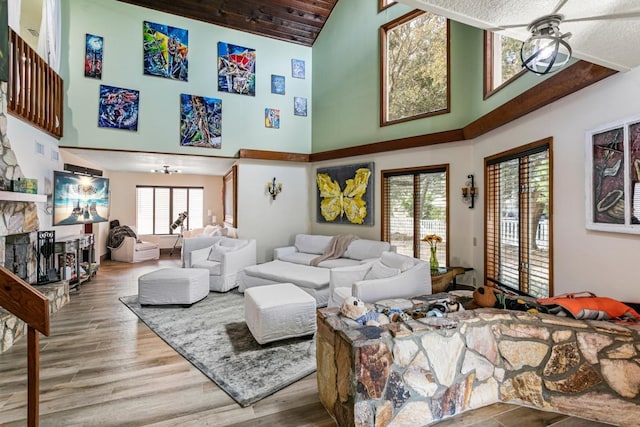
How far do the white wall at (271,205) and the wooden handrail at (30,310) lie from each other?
4.94 metres

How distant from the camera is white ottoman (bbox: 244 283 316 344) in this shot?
3076mm

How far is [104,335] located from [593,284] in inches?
191

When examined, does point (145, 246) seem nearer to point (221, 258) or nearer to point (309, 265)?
point (221, 258)

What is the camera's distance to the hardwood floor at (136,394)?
2.03m

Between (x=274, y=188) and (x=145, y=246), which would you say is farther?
(x=145, y=246)

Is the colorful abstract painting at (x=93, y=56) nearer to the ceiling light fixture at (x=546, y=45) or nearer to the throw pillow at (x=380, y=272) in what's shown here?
the throw pillow at (x=380, y=272)

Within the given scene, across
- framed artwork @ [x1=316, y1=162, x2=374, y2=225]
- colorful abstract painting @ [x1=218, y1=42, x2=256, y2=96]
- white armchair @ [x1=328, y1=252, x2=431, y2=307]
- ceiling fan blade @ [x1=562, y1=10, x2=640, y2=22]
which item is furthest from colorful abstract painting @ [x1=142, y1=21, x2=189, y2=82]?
ceiling fan blade @ [x1=562, y1=10, x2=640, y2=22]

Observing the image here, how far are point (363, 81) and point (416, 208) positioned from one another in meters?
2.80

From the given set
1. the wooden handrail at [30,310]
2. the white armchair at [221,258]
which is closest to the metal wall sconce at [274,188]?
the white armchair at [221,258]

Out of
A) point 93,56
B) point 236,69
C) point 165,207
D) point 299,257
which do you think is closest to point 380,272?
point 299,257

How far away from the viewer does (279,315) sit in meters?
3.12

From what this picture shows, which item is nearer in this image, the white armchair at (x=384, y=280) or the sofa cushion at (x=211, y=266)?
the white armchair at (x=384, y=280)

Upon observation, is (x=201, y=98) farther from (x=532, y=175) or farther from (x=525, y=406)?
(x=525, y=406)

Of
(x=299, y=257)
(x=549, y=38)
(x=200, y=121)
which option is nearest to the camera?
(x=549, y=38)
